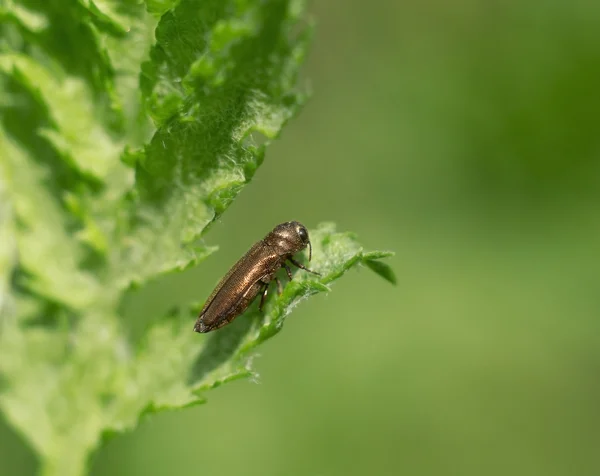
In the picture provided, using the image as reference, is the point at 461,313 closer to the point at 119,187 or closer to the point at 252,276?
the point at 252,276

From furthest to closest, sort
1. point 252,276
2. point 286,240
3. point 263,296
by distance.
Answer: point 286,240 → point 252,276 → point 263,296

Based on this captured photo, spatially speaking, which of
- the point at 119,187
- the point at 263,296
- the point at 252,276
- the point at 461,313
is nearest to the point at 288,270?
the point at 252,276

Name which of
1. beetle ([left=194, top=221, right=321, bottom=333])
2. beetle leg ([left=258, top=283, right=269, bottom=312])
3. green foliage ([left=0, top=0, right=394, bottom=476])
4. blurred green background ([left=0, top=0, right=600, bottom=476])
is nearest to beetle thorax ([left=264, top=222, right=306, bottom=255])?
beetle ([left=194, top=221, right=321, bottom=333])

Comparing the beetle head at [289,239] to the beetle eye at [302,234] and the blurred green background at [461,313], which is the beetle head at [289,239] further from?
the blurred green background at [461,313]

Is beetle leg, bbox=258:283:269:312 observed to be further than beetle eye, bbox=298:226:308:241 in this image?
No

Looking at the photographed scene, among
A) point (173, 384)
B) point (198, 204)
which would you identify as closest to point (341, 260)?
point (198, 204)

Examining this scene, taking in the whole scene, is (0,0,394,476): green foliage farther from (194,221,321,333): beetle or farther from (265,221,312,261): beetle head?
(265,221,312,261): beetle head

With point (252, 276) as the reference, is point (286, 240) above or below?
above

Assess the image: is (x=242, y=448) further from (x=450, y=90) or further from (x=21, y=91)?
(x=450, y=90)
